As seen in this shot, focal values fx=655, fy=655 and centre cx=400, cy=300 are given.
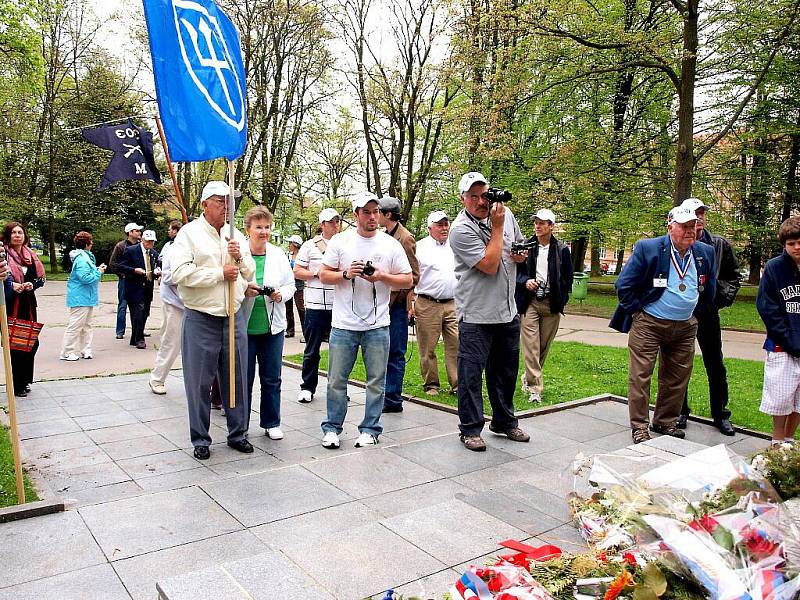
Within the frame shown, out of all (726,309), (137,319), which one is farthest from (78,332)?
(726,309)

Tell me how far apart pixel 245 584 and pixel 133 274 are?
9672 millimetres

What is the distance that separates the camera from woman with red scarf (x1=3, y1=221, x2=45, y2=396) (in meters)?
7.03

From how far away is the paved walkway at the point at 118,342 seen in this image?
903 cm

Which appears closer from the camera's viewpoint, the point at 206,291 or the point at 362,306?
the point at 206,291

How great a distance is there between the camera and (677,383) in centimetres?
579

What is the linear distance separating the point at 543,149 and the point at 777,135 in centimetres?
682

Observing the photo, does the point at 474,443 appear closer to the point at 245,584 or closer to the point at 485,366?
the point at 485,366

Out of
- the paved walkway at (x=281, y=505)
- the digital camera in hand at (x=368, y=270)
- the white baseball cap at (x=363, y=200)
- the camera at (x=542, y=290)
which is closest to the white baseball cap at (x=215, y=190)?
the white baseball cap at (x=363, y=200)

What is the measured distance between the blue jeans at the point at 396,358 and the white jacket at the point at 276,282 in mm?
1262

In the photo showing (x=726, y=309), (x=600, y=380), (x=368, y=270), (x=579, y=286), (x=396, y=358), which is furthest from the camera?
(x=579, y=286)

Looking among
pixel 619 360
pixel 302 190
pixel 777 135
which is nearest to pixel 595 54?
pixel 619 360

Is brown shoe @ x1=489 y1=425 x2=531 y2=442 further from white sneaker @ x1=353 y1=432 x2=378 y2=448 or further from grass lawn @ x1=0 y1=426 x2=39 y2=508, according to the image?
grass lawn @ x1=0 y1=426 x2=39 y2=508

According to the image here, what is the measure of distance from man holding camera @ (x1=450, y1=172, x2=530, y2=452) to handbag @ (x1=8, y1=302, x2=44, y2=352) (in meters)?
4.48

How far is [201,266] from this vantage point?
4902mm
